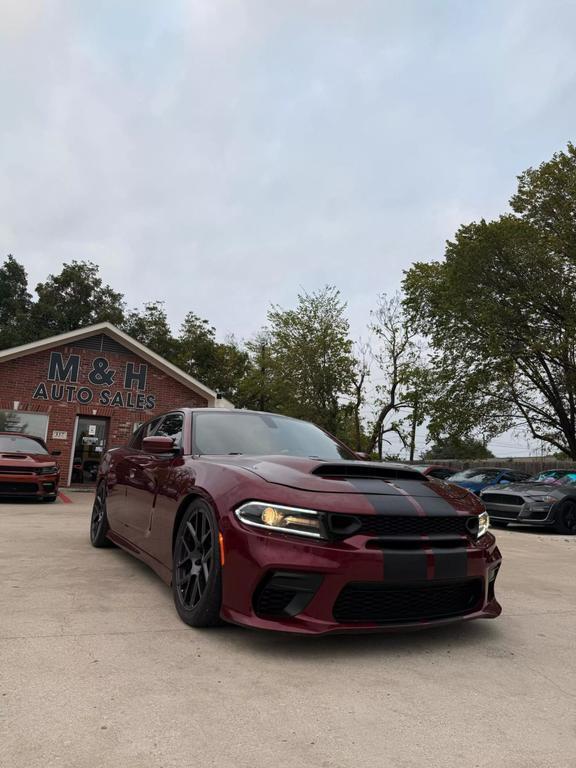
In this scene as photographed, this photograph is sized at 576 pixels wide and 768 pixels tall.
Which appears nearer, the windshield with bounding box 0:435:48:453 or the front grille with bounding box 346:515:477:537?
the front grille with bounding box 346:515:477:537

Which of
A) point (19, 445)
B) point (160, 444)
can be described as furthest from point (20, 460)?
point (160, 444)

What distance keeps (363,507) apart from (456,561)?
0.60 m

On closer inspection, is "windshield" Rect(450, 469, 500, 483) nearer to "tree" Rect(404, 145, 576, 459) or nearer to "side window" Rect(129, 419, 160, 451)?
"tree" Rect(404, 145, 576, 459)

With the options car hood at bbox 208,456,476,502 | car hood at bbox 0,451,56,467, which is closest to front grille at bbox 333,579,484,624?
car hood at bbox 208,456,476,502

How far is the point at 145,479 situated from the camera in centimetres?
437

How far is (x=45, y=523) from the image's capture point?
7922 mm

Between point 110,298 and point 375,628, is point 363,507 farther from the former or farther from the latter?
point 110,298

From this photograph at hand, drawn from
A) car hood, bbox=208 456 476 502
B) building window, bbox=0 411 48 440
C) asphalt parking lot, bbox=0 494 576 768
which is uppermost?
building window, bbox=0 411 48 440

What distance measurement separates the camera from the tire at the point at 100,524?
221 inches

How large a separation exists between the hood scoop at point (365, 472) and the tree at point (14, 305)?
43.1 metres

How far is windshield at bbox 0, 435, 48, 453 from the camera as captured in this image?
11.8 metres

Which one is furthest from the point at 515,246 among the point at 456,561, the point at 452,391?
the point at 456,561

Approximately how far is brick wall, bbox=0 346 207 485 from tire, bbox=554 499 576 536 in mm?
12012

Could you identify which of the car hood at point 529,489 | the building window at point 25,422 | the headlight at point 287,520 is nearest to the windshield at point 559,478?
the car hood at point 529,489
